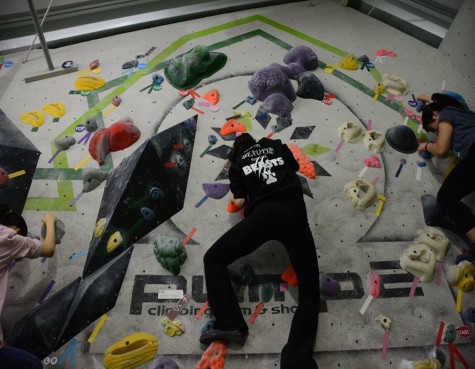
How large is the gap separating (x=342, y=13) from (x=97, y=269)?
4.40m

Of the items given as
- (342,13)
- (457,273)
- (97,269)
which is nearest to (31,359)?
(97,269)

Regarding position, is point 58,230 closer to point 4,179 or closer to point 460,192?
point 4,179

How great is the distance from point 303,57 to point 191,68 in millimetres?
1227

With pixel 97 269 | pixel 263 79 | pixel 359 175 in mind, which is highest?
pixel 263 79

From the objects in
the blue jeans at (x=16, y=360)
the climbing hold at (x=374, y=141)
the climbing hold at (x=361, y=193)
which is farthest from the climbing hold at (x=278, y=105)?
the blue jeans at (x=16, y=360)

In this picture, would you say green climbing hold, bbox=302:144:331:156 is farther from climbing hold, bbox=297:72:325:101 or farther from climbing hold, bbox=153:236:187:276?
climbing hold, bbox=153:236:187:276

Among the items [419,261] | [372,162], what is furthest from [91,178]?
[419,261]

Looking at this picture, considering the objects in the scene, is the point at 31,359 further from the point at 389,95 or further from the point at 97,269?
the point at 389,95

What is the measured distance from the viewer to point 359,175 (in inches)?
143

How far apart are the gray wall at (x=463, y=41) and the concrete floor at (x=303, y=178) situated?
0.36ft

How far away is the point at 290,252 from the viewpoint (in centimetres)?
275

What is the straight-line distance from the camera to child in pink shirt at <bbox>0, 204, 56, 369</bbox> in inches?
92.1

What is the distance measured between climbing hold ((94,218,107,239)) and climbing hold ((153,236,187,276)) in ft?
1.37

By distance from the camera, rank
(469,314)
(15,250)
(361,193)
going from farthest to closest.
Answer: (361,193) → (469,314) → (15,250)
